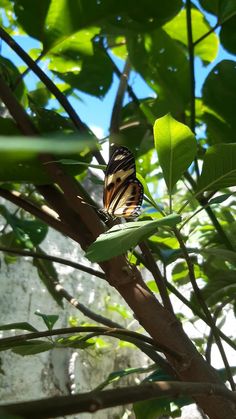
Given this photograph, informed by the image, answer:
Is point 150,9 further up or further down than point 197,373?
further up

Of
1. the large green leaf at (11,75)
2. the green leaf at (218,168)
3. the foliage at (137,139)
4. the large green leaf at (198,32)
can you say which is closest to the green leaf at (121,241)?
the foliage at (137,139)

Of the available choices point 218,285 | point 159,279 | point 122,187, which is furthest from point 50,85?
point 218,285

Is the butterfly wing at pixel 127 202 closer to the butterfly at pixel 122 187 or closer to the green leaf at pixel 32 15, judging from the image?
the butterfly at pixel 122 187

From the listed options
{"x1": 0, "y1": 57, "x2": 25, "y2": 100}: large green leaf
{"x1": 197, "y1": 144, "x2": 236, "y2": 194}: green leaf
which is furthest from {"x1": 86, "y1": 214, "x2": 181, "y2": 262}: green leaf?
{"x1": 0, "y1": 57, "x2": 25, "y2": 100}: large green leaf

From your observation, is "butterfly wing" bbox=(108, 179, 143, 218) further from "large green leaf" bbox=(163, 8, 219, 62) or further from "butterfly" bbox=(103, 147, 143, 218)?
"large green leaf" bbox=(163, 8, 219, 62)

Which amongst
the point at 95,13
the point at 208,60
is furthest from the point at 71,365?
the point at 95,13

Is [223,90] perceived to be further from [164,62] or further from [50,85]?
[50,85]

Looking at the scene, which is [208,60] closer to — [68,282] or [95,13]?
[95,13]
